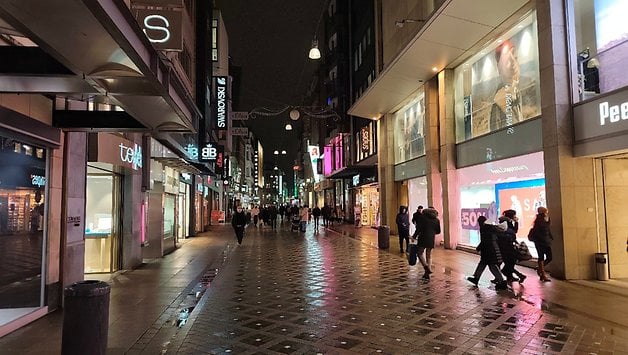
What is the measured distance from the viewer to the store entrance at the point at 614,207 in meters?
11.1

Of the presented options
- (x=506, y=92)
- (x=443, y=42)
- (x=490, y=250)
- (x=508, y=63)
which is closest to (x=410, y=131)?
(x=443, y=42)

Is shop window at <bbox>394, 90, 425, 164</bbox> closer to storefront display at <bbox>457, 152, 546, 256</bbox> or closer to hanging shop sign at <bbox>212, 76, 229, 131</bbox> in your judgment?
storefront display at <bbox>457, 152, 546, 256</bbox>

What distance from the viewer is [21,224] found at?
7.57 m

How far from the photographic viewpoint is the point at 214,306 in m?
8.80

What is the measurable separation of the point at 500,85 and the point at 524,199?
3.88 metres

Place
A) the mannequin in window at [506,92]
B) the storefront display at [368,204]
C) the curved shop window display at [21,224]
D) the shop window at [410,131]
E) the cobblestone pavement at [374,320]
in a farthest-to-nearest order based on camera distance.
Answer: the storefront display at [368,204]
the shop window at [410,131]
the mannequin in window at [506,92]
the curved shop window display at [21,224]
the cobblestone pavement at [374,320]

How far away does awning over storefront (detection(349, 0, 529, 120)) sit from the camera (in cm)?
1341

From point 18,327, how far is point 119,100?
12.4 ft

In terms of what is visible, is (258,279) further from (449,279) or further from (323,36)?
(323,36)

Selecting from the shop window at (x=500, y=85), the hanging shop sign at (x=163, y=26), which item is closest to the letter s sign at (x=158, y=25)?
the hanging shop sign at (x=163, y=26)

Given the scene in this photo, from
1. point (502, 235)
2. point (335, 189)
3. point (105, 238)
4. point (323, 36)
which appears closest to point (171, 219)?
point (105, 238)

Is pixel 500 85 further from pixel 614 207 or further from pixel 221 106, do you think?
pixel 221 106

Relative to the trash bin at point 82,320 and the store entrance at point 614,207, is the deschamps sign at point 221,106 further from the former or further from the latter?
the trash bin at point 82,320

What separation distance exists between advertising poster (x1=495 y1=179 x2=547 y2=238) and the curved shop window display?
11884 millimetres
